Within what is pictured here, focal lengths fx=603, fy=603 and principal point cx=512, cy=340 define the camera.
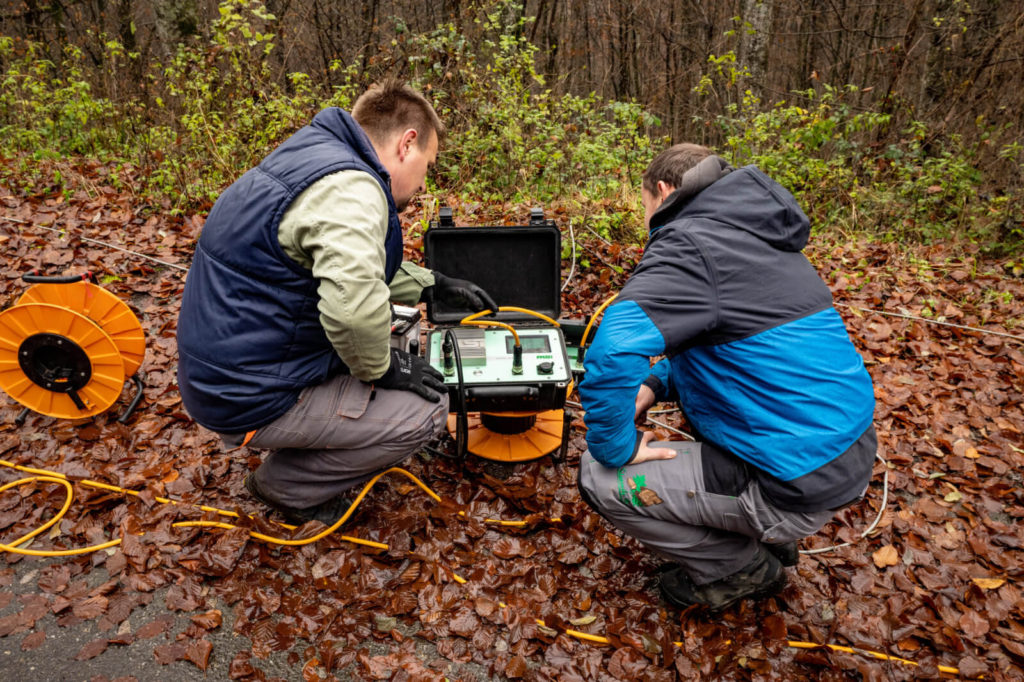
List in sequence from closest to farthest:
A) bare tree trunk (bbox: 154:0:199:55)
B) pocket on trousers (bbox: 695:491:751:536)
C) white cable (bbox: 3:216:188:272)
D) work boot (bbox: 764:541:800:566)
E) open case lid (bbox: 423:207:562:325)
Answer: pocket on trousers (bbox: 695:491:751:536), work boot (bbox: 764:541:800:566), open case lid (bbox: 423:207:562:325), white cable (bbox: 3:216:188:272), bare tree trunk (bbox: 154:0:199:55)

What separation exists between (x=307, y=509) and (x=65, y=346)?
1.57 meters

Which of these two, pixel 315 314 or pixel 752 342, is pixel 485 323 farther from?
pixel 752 342

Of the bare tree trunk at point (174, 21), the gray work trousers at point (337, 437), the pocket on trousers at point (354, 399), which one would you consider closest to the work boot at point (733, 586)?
the gray work trousers at point (337, 437)

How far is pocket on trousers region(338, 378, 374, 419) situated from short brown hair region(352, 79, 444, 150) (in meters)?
1.04

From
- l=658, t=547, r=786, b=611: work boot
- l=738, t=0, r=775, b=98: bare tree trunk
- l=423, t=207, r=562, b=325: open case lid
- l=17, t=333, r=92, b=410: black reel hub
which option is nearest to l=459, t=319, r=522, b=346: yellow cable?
l=423, t=207, r=562, b=325: open case lid

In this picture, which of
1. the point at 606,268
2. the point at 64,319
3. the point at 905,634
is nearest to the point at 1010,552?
the point at 905,634

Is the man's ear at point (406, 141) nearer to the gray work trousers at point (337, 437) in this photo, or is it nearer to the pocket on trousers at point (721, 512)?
the gray work trousers at point (337, 437)

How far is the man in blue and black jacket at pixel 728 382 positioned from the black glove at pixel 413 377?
79cm

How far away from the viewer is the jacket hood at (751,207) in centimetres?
212

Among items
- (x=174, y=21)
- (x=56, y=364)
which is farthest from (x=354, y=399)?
(x=174, y=21)

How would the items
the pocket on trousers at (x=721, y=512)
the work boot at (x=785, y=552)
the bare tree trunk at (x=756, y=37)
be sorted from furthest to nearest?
the bare tree trunk at (x=756, y=37) < the work boot at (x=785, y=552) < the pocket on trousers at (x=721, y=512)

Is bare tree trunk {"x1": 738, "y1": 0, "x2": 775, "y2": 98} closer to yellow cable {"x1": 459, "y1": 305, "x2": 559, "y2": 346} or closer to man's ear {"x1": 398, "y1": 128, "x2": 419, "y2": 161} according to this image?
yellow cable {"x1": 459, "y1": 305, "x2": 559, "y2": 346}

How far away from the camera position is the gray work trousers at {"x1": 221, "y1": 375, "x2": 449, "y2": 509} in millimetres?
2525

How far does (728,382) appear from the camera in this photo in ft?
7.11
